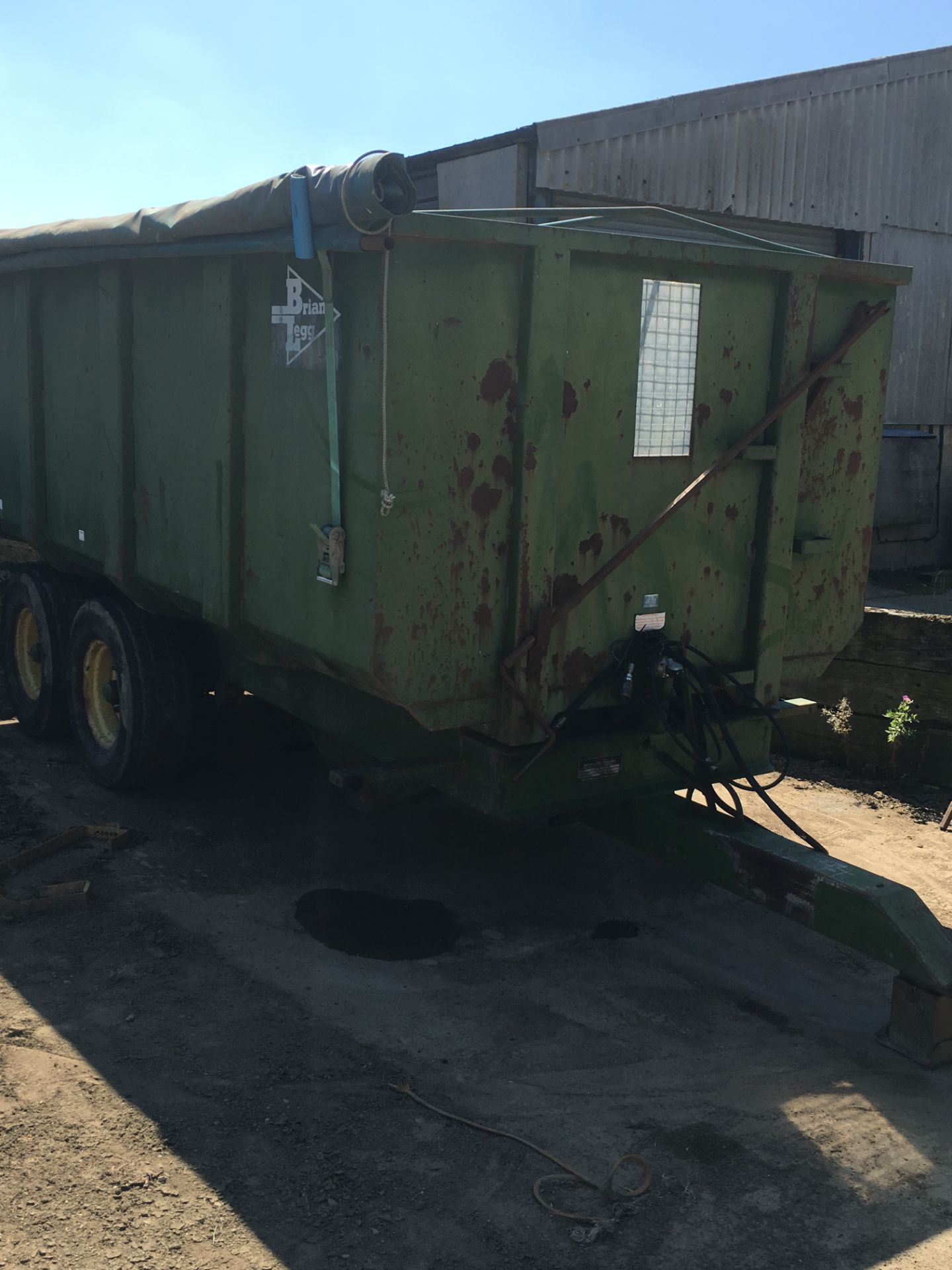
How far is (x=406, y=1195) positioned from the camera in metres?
3.44

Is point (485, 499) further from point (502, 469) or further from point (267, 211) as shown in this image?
point (267, 211)

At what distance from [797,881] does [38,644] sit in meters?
4.85

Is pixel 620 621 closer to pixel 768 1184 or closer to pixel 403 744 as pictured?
pixel 403 744

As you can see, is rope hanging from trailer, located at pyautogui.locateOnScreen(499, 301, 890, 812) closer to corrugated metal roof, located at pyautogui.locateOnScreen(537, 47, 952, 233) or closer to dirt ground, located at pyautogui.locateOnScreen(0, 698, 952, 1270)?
dirt ground, located at pyautogui.locateOnScreen(0, 698, 952, 1270)

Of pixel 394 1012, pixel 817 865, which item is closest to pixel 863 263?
pixel 817 865

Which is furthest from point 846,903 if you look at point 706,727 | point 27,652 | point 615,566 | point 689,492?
point 27,652

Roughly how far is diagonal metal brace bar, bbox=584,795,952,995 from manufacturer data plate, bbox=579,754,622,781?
18 centimetres

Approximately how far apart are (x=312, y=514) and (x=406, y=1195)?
226 cm

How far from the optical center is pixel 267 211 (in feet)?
14.3

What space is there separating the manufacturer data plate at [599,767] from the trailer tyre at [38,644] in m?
3.47

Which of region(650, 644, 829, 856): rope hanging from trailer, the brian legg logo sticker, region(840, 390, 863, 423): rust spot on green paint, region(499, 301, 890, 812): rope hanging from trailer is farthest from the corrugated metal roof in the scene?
region(650, 644, 829, 856): rope hanging from trailer

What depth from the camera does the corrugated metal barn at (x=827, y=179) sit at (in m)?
10.6

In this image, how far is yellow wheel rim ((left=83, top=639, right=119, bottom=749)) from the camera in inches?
267

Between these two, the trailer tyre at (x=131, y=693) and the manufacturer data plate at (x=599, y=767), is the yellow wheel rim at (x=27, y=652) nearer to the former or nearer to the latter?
the trailer tyre at (x=131, y=693)
